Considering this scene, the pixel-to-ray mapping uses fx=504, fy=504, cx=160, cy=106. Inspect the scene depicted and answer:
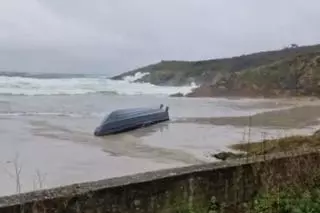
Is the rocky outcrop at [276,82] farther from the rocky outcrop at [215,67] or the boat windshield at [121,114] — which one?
the boat windshield at [121,114]

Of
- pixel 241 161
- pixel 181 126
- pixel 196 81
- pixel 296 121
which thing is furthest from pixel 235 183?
pixel 196 81

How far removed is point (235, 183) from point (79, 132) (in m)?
14.9

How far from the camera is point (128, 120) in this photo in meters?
20.8

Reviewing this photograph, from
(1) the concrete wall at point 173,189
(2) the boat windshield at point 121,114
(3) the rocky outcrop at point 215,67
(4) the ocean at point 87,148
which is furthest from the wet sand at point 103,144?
(3) the rocky outcrop at point 215,67

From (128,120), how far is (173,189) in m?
16.3

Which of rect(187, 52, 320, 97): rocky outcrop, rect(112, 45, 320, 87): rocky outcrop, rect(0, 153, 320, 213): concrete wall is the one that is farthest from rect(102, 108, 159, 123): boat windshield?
rect(112, 45, 320, 87): rocky outcrop

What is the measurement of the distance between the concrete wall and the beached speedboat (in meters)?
13.8

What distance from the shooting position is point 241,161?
17.4ft

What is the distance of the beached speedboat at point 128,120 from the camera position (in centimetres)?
1914

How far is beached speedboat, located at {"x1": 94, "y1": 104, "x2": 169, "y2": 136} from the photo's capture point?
1914 centimetres

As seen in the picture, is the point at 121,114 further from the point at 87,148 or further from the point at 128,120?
the point at 87,148

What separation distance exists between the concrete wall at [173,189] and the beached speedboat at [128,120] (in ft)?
45.1

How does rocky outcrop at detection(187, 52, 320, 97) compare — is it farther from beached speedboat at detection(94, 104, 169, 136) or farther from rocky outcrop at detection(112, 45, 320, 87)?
beached speedboat at detection(94, 104, 169, 136)

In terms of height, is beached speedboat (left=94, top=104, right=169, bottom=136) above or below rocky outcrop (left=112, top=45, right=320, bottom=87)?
below
